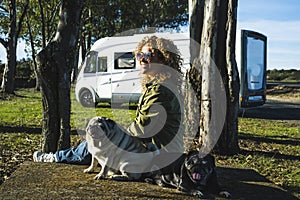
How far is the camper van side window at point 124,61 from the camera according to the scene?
1950cm

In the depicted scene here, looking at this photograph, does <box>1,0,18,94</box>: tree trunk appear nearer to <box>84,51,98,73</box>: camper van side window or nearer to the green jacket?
<box>84,51,98,73</box>: camper van side window

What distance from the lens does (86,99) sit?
21016 millimetres

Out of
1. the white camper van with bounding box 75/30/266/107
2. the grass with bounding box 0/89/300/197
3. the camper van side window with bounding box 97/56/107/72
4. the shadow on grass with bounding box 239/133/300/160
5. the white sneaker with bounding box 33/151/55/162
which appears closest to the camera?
the white sneaker with bounding box 33/151/55/162

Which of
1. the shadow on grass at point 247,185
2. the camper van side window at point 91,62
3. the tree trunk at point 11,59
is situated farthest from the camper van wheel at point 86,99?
the shadow on grass at point 247,185

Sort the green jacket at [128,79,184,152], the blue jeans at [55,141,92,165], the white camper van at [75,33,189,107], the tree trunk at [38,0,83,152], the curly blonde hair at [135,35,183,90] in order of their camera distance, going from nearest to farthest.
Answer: the green jacket at [128,79,184,152]
the curly blonde hair at [135,35,183,90]
the blue jeans at [55,141,92,165]
the tree trunk at [38,0,83,152]
the white camper van at [75,33,189,107]

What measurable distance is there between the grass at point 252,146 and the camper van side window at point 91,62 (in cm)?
557

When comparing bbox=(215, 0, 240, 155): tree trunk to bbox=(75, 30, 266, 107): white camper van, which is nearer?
bbox=(215, 0, 240, 155): tree trunk

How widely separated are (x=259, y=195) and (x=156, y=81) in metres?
1.60

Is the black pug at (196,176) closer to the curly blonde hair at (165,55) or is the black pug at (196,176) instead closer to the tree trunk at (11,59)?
the curly blonde hair at (165,55)

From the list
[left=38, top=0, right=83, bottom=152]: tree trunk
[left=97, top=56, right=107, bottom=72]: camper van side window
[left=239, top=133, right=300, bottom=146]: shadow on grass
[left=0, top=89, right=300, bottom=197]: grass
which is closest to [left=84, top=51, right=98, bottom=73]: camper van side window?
[left=97, top=56, right=107, bottom=72]: camper van side window

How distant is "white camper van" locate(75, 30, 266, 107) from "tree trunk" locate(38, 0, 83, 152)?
1063 cm

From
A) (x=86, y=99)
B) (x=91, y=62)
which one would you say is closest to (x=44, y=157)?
(x=86, y=99)

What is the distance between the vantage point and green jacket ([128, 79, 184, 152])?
4570 millimetres

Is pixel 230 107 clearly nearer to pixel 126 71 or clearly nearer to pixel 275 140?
pixel 275 140
